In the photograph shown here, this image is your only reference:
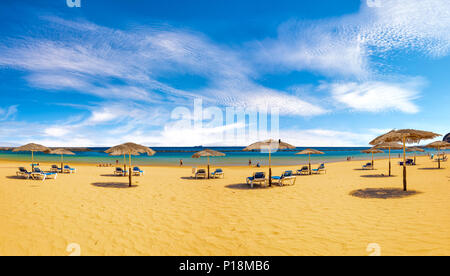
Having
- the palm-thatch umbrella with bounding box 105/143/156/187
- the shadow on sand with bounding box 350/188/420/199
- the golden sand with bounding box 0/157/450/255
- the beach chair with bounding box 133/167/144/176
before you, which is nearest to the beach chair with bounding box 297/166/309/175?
the shadow on sand with bounding box 350/188/420/199

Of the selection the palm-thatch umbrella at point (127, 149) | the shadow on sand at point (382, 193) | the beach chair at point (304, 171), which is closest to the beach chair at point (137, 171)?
the palm-thatch umbrella at point (127, 149)

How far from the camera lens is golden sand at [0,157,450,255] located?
14.3 ft

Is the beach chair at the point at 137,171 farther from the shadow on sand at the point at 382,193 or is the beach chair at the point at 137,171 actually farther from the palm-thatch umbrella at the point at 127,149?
the shadow on sand at the point at 382,193

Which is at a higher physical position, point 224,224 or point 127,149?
point 127,149

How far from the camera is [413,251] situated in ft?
13.4

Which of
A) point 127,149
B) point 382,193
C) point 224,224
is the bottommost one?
point 224,224

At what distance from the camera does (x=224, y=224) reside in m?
5.82

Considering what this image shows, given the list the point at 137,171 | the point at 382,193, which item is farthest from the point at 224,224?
the point at 137,171

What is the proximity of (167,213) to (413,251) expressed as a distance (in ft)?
20.3

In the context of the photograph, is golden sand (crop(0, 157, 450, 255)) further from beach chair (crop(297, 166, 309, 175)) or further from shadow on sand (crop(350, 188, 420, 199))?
beach chair (crop(297, 166, 309, 175))

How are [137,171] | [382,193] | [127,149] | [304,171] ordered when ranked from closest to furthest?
1. [382,193]
2. [127,149]
3. [137,171]
4. [304,171]

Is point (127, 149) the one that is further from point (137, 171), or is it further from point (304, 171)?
point (304, 171)
